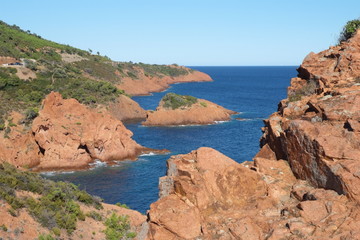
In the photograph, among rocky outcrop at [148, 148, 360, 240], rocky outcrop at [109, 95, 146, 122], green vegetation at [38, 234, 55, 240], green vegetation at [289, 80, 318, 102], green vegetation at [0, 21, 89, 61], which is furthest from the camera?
green vegetation at [0, 21, 89, 61]

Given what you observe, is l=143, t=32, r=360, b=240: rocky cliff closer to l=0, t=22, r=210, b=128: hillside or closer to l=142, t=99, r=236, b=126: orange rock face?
l=0, t=22, r=210, b=128: hillside

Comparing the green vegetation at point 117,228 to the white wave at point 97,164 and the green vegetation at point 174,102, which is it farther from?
the green vegetation at point 174,102

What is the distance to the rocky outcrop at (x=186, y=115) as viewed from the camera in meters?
104

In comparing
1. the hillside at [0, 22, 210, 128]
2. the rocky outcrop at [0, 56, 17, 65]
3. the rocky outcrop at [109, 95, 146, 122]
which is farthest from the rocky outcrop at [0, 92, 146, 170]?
the rocky outcrop at [0, 56, 17, 65]

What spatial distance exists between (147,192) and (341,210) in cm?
3675

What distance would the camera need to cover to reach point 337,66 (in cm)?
2567

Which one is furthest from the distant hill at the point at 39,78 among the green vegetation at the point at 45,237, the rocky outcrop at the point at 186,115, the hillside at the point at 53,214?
the green vegetation at the point at 45,237

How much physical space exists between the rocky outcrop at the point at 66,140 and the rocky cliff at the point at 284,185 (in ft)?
147

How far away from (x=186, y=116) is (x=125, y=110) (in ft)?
57.5

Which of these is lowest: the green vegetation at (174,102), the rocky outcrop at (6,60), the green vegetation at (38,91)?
the green vegetation at (174,102)

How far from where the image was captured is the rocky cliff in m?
16.5

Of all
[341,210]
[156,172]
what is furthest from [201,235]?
[156,172]

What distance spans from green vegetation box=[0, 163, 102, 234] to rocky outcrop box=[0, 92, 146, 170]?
23705 mm

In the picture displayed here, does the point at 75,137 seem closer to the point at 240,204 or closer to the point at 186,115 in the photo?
the point at 186,115
